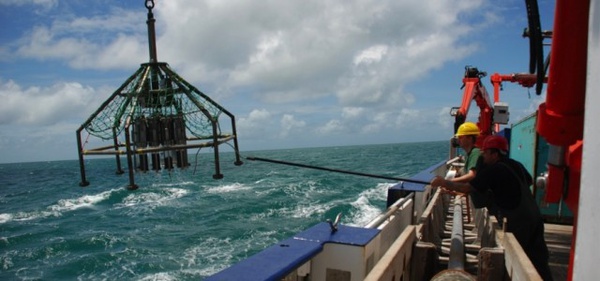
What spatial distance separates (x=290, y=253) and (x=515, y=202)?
7.74 ft

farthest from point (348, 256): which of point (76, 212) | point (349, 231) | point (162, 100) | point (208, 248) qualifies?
point (76, 212)

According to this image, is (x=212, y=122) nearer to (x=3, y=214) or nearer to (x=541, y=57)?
(x=541, y=57)

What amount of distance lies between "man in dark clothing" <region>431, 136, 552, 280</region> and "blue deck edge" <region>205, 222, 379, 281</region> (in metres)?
1.02

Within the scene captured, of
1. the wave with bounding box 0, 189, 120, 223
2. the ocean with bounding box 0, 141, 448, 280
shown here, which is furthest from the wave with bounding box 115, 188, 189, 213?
the wave with bounding box 0, 189, 120, 223

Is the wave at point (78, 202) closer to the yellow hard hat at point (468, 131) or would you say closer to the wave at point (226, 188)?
the wave at point (226, 188)

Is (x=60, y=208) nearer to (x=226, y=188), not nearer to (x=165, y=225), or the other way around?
(x=226, y=188)

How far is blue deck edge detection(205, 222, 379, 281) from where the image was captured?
3021 millimetres

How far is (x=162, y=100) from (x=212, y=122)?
51.3 inches

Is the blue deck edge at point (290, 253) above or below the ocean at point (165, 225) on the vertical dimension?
above

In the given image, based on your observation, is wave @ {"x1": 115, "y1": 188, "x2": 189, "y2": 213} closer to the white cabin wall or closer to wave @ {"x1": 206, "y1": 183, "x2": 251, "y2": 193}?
wave @ {"x1": 206, "y1": 183, "x2": 251, "y2": 193}

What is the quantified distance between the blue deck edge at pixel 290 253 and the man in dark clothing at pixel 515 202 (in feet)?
3.35

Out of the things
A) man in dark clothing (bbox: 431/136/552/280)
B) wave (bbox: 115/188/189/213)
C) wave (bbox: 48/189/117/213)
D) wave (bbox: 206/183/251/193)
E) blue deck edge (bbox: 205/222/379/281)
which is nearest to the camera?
blue deck edge (bbox: 205/222/379/281)

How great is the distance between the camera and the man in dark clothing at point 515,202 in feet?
14.1

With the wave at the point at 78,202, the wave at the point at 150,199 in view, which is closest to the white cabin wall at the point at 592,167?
the wave at the point at 150,199
